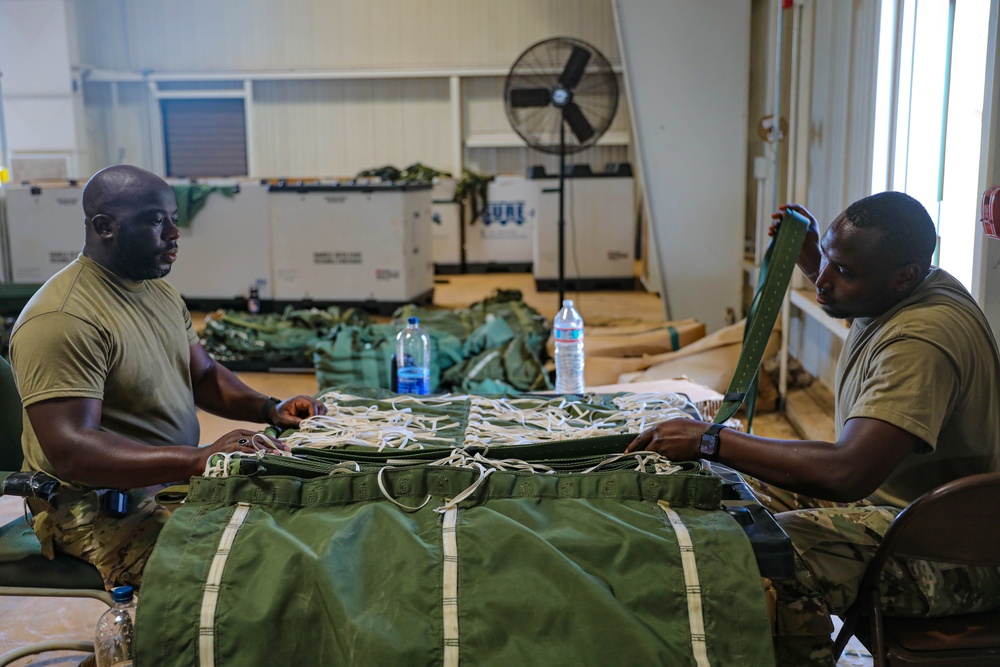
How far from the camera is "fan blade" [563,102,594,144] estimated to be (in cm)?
710

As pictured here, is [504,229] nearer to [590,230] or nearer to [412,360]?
[590,230]

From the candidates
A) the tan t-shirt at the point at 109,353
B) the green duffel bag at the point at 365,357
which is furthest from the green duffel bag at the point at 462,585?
the green duffel bag at the point at 365,357

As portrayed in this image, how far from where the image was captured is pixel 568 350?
3.91m

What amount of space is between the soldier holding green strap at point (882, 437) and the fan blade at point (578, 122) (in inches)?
209

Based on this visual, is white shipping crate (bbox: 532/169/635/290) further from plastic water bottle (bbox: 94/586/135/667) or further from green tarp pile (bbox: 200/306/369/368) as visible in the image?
plastic water bottle (bbox: 94/586/135/667)

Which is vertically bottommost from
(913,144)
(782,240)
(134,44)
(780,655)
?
(780,655)

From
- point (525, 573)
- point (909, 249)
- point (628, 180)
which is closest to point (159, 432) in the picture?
point (525, 573)

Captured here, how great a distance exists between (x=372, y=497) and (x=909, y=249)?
119 centimetres

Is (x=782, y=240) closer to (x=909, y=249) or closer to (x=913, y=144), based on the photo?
(x=909, y=249)

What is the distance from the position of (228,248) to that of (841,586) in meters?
6.97

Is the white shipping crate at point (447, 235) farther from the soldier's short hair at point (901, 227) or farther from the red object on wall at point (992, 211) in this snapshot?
the soldier's short hair at point (901, 227)

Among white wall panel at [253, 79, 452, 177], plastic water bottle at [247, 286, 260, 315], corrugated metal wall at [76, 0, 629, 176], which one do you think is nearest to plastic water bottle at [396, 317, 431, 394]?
plastic water bottle at [247, 286, 260, 315]

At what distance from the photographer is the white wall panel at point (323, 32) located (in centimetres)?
1166

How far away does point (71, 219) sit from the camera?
8.16m
